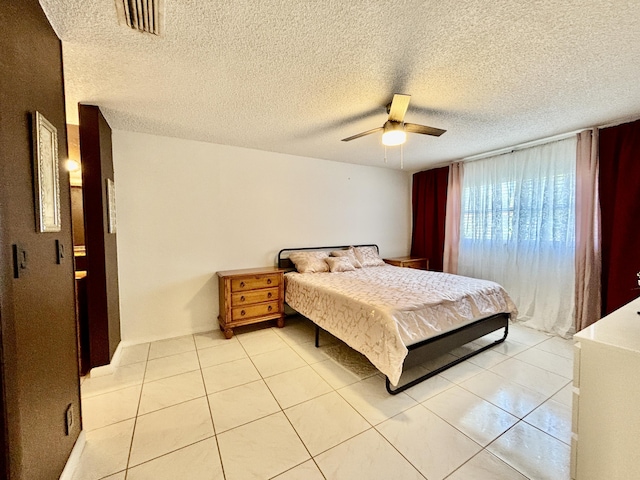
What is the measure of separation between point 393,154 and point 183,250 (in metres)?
3.29

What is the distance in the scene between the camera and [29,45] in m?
1.14

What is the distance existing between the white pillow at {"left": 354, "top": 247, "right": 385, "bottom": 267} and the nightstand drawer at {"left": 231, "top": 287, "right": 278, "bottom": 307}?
151 cm

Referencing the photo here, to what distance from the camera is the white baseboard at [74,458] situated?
1.31 m

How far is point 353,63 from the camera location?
5.62 feet

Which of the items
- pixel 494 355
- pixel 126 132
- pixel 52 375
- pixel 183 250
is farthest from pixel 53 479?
pixel 494 355

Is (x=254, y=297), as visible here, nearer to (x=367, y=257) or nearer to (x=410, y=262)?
(x=367, y=257)

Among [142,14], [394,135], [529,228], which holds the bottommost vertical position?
[529,228]

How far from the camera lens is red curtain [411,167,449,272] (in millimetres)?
4586

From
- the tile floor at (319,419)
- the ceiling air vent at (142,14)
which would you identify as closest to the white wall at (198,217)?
the tile floor at (319,419)

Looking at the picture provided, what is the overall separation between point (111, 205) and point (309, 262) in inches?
91.1

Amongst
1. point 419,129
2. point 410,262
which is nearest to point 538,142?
point 419,129

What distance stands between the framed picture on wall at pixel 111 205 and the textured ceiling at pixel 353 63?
0.68 metres

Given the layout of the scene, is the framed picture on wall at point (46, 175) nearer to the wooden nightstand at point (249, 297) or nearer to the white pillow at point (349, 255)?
the wooden nightstand at point (249, 297)

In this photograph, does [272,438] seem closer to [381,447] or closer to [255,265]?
[381,447]
